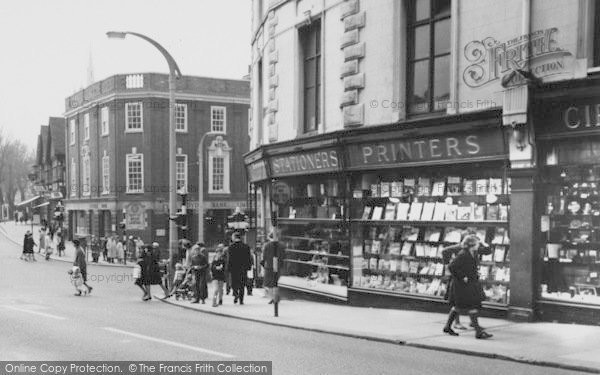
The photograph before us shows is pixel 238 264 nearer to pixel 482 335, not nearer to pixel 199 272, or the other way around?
pixel 199 272

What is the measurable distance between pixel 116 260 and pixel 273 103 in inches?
922

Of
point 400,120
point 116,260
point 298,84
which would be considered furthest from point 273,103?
point 116,260

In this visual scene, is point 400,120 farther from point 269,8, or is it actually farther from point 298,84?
point 269,8

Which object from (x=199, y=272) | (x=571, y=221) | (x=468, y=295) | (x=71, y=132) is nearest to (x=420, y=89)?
(x=571, y=221)

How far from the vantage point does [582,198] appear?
12156 millimetres

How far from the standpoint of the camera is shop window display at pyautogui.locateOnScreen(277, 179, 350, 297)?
1698 centimetres

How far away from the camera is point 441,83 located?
14391mm

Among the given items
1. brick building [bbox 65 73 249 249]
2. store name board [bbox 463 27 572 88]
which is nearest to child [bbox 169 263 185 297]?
store name board [bbox 463 27 572 88]

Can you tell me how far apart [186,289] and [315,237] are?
3877 mm

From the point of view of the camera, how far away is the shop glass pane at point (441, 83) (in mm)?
14250

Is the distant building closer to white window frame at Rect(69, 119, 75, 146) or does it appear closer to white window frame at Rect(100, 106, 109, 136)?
white window frame at Rect(69, 119, 75, 146)

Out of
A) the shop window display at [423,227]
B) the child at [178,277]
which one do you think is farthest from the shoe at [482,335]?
the child at [178,277]

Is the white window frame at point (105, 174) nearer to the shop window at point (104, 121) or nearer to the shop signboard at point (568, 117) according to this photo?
the shop window at point (104, 121)

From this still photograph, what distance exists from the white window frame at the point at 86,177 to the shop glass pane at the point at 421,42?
4048cm
